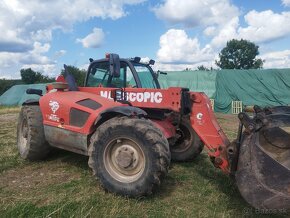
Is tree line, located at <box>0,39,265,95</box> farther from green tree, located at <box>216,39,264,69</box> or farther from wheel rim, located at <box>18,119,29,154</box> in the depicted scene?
wheel rim, located at <box>18,119,29,154</box>

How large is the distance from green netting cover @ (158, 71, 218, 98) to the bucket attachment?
1918cm

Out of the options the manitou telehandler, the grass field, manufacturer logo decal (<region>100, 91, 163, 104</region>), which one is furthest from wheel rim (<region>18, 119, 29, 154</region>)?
manufacturer logo decal (<region>100, 91, 163, 104</region>)

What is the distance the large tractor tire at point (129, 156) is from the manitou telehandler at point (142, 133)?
13mm

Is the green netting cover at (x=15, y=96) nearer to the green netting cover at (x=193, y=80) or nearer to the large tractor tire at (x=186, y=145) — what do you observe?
the green netting cover at (x=193, y=80)

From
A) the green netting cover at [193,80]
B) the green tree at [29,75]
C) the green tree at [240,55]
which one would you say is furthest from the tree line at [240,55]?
the green netting cover at [193,80]

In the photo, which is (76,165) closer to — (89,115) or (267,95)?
(89,115)

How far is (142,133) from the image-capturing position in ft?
16.3

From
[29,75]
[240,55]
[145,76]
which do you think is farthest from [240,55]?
[145,76]

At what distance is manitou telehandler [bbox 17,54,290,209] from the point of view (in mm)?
4273

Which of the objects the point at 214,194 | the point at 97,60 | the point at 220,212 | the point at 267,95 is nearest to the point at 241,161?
the point at 220,212

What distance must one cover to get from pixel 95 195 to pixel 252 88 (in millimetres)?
19889

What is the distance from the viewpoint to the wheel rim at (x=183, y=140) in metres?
7.17

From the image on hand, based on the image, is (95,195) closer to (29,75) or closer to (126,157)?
(126,157)

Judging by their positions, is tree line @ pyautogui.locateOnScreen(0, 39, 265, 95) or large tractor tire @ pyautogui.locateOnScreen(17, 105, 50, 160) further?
tree line @ pyautogui.locateOnScreen(0, 39, 265, 95)
